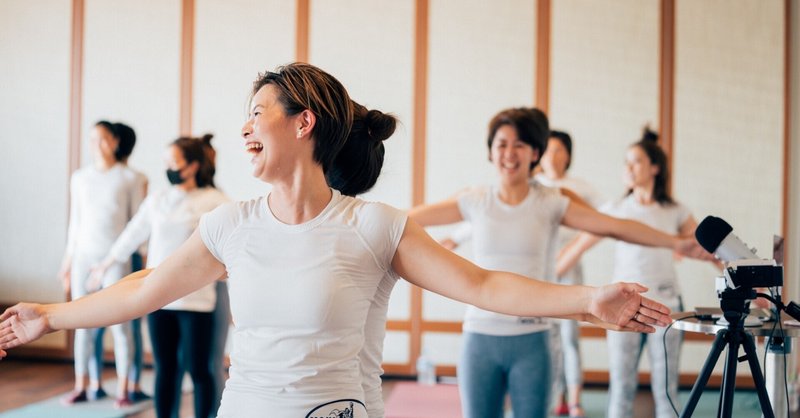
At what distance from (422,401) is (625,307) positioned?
3.52 m

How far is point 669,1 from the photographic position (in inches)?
209

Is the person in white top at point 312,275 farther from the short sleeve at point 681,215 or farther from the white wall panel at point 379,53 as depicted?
the white wall panel at point 379,53

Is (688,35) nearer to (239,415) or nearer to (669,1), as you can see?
(669,1)

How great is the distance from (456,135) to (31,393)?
9.98 feet

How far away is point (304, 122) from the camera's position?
1.52m

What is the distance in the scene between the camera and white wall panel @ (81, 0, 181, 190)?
19.1ft

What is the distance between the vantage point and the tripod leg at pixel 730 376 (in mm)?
2020

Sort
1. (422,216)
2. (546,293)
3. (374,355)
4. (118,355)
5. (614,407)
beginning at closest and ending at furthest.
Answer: (546,293), (374,355), (422,216), (614,407), (118,355)

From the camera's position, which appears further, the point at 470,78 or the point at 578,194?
the point at 470,78

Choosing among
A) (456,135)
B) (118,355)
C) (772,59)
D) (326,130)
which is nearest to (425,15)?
(456,135)

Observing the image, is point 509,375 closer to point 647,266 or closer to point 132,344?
point 647,266

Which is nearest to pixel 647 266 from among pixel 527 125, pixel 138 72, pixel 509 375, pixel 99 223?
pixel 527 125

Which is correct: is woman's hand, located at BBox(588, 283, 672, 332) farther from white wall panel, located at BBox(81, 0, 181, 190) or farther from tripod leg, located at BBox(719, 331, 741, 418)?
white wall panel, located at BBox(81, 0, 181, 190)

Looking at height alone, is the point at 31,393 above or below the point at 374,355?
below
